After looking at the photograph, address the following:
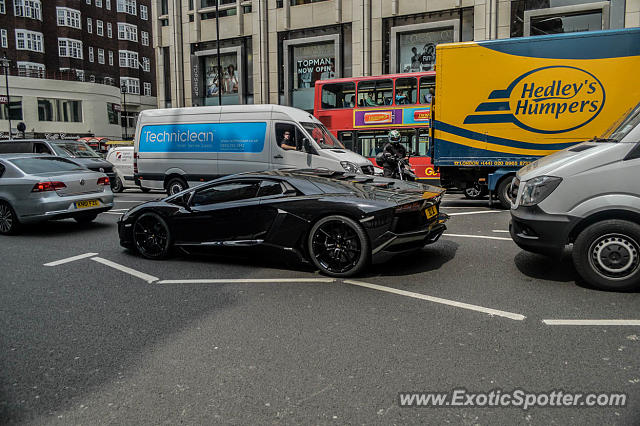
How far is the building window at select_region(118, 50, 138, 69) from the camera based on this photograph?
6016cm

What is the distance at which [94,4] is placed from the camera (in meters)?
57.3

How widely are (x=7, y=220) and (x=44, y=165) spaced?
45.8 inches

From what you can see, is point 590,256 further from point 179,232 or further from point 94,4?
point 94,4

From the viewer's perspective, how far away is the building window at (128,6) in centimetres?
5944

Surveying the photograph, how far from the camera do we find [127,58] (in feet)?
198

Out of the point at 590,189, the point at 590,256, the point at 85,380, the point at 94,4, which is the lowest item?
the point at 85,380

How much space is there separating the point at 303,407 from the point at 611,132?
4.52 meters

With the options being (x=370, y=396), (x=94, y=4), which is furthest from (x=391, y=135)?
(x=94, y=4)

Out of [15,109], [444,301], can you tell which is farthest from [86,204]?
[15,109]

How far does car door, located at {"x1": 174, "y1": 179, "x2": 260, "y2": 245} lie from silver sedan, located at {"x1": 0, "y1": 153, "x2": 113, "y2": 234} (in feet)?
11.5

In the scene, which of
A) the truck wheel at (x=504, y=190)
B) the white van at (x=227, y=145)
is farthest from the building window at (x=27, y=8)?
the truck wheel at (x=504, y=190)

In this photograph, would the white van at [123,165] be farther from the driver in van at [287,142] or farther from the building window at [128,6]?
the building window at [128,6]

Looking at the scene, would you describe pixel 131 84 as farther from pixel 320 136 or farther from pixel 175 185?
pixel 320 136

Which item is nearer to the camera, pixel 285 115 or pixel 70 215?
pixel 70 215
